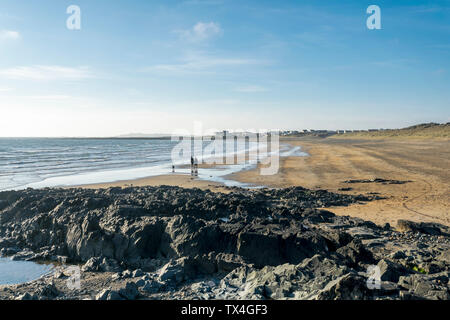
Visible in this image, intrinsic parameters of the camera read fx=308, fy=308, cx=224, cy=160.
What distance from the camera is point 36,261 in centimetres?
930

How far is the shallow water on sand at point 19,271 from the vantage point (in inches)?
317

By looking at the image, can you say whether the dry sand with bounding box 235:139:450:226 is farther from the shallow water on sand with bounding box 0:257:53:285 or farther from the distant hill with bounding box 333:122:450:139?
the distant hill with bounding box 333:122:450:139

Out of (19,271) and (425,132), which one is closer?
(19,271)

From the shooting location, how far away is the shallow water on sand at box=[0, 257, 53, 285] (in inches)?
317

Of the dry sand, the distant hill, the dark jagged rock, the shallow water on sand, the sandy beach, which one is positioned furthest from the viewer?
the distant hill

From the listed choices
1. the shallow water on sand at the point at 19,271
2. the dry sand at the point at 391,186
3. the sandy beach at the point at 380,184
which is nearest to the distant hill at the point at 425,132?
the dry sand at the point at 391,186

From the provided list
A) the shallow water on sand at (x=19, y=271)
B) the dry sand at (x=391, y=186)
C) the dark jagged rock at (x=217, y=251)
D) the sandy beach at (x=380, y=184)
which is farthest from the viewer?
the sandy beach at (x=380, y=184)

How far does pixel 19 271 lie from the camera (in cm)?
857

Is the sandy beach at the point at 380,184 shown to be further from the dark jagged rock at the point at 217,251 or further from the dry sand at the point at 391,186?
the dark jagged rock at the point at 217,251

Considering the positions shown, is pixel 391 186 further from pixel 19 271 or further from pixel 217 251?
pixel 19 271

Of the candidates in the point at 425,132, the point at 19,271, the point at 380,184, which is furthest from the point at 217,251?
the point at 425,132

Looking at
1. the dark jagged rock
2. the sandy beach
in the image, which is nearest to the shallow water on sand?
the dark jagged rock

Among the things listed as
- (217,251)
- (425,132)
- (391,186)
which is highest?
(425,132)
